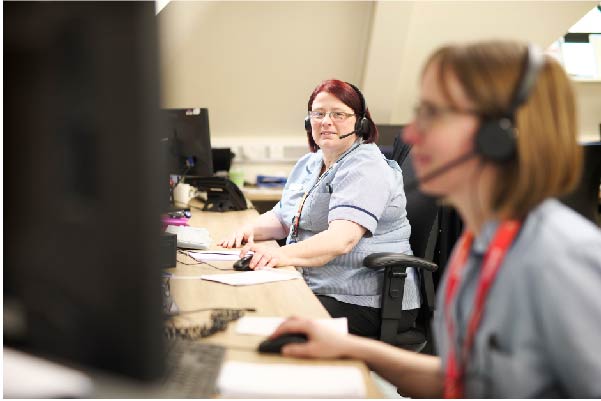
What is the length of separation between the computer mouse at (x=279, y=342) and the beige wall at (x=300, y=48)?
2856 mm

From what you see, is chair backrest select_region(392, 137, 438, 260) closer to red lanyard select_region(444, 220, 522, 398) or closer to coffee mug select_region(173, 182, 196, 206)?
red lanyard select_region(444, 220, 522, 398)

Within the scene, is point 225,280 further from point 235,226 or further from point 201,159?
point 201,159

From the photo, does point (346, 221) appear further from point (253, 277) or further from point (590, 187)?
point (590, 187)

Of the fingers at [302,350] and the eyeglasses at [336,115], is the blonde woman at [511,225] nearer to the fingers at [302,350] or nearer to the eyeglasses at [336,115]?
the fingers at [302,350]

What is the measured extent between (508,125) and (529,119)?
0.10ft

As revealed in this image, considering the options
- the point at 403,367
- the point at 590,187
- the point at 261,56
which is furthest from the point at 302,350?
the point at 261,56

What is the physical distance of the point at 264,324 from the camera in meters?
1.32

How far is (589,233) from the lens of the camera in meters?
0.81

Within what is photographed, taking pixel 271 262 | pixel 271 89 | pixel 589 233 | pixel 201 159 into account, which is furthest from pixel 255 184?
pixel 589 233

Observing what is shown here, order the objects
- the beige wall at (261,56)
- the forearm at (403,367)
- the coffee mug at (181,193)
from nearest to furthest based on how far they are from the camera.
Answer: the forearm at (403,367) → the coffee mug at (181,193) → the beige wall at (261,56)

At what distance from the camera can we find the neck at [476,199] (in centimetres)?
88

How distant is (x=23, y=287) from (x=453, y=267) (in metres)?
0.61

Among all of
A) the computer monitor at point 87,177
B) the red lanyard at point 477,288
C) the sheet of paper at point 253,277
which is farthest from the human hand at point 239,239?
the computer monitor at point 87,177

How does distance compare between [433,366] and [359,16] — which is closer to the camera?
[433,366]
